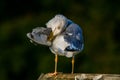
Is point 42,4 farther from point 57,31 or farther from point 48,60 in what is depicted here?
point 57,31

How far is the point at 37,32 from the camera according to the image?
4.43 metres

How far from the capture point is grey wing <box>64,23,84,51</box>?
441 centimetres

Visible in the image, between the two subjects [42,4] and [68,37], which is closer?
[68,37]

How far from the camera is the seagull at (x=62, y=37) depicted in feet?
14.5

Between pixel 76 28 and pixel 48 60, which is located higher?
pixel 76 28

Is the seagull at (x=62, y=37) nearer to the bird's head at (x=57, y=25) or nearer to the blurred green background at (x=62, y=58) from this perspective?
the bird's head at (x=57, y=25)

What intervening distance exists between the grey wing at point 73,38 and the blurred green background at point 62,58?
373 cm

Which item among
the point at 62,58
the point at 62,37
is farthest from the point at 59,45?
the point at 62,58

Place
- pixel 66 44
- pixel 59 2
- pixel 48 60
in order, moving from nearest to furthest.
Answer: pixel 66 44, pixel 48 60, pixel 59 2

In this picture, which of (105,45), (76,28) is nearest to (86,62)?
(105,45)

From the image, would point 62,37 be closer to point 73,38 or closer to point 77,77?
point 73,38

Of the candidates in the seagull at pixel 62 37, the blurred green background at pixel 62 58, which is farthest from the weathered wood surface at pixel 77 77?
the blurred green background at pixel 62 58

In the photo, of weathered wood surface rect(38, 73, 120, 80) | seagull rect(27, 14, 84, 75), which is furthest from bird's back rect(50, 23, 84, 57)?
weathered wood surface rect(38, 73, 120, 80)

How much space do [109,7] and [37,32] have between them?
14.5 feet
